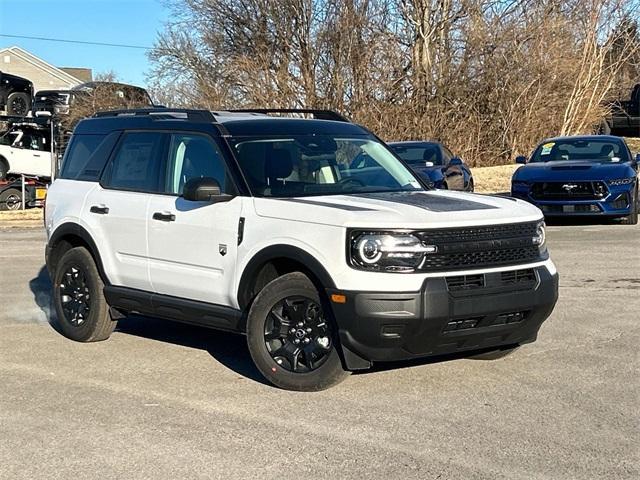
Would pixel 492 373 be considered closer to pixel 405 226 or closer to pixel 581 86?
pixel 405 226

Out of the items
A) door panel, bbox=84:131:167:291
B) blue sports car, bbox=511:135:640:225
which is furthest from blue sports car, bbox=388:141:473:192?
door panel, bbox=84:131:167:291

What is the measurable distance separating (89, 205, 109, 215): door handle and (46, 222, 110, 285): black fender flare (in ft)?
0.63

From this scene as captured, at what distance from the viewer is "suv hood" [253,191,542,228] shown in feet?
18.3

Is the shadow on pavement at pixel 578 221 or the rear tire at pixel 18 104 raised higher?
the rear tire at pixel 18 104

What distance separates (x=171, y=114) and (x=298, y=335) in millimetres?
2366

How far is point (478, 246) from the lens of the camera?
18.6 feet

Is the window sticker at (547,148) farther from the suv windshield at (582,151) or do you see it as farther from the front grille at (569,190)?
the front grille at (569,190)

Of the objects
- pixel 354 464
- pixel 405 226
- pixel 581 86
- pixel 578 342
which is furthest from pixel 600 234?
pixel 581 86

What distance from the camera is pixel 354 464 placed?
460 cm

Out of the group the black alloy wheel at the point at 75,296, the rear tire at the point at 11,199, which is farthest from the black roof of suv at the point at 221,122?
the rear tire at the point at 11,199

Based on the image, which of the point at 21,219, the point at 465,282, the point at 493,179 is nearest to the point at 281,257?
the point at 465,282

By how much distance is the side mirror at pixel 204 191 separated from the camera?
625 cm

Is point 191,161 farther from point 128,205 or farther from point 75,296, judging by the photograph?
point 75,296

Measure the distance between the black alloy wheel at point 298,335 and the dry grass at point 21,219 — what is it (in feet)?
49.3
